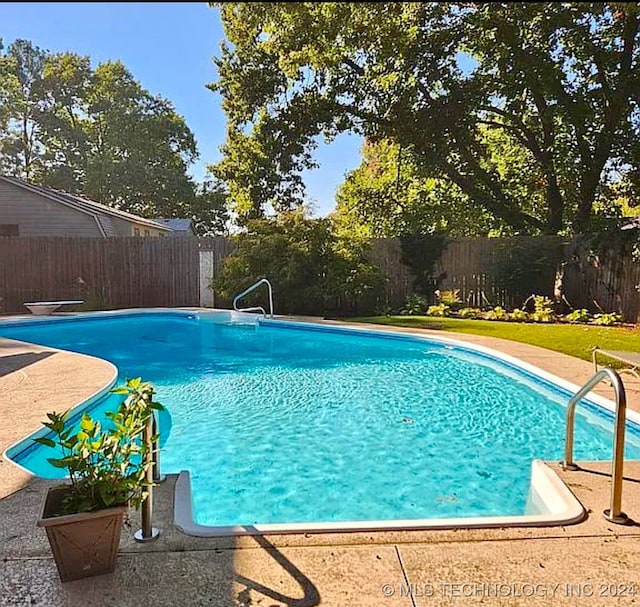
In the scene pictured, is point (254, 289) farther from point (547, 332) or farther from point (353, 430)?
point (353, 430)

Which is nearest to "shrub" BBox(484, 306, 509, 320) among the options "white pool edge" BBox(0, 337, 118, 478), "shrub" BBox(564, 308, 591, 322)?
"shrub" BBox(564, 308, 591, 322)

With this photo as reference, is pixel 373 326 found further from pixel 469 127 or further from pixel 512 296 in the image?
pixel 469 127

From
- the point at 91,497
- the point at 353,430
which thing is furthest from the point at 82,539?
the point at 353,430

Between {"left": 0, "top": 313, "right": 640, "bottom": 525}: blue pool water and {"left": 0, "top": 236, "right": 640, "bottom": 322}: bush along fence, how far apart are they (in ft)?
12.8

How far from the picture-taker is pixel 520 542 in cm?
225

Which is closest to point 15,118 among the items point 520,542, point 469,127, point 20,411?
point 20,411

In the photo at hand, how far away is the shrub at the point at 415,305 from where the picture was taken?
38.9ft

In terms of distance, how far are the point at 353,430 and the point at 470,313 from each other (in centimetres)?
734

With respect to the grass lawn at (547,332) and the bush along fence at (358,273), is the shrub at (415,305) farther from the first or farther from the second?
the grass lawn at (547,332)

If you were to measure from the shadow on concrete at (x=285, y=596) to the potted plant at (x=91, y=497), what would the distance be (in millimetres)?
502

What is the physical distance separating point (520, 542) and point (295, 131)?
11.5 m

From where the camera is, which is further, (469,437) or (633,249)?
(633,249)

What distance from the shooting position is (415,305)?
39.4ft

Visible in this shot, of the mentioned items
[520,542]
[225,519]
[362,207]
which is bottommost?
[225,519]
